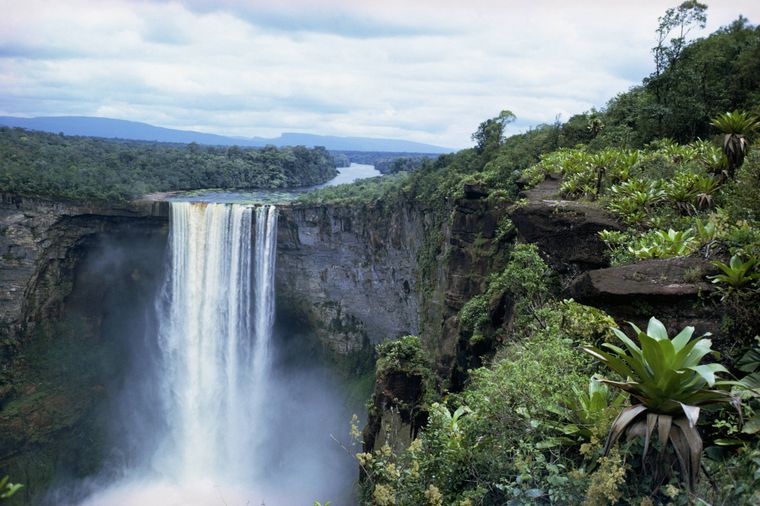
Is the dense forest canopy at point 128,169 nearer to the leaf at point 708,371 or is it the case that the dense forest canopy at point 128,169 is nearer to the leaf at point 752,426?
the leaf at point 708,371

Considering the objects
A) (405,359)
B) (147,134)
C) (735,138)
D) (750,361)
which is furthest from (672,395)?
(147,134)

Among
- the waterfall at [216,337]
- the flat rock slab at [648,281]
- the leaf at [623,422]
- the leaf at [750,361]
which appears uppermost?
the flat rock slab at [648,281]

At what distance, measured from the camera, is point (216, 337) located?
99.3 feet

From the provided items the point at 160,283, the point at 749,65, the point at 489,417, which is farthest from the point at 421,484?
the point at 160,283

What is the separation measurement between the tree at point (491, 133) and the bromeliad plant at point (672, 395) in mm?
21089

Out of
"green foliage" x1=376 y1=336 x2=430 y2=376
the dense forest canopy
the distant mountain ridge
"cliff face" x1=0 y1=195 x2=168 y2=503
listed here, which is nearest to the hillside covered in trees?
"green foliage" x1=376 y1=336 x2=430 y2=376

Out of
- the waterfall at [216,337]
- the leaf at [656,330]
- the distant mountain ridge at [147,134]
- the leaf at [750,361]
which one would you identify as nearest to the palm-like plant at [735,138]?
the leaf at [750,361]

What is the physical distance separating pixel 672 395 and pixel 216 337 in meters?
28.4

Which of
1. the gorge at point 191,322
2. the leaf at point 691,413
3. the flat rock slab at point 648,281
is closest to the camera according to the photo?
the leaf at point 691,413

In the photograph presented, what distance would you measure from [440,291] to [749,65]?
12.3 metres

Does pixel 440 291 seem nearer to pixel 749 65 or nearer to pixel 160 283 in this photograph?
pixel 749 65

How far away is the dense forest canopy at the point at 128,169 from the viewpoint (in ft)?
92.4

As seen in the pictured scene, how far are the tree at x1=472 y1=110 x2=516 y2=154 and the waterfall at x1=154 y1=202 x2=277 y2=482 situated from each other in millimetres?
11308

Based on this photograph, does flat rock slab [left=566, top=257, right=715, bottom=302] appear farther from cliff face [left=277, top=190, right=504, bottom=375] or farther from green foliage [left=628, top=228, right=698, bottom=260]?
cliff face [left=277, top=190, right=504, bottom=375]
